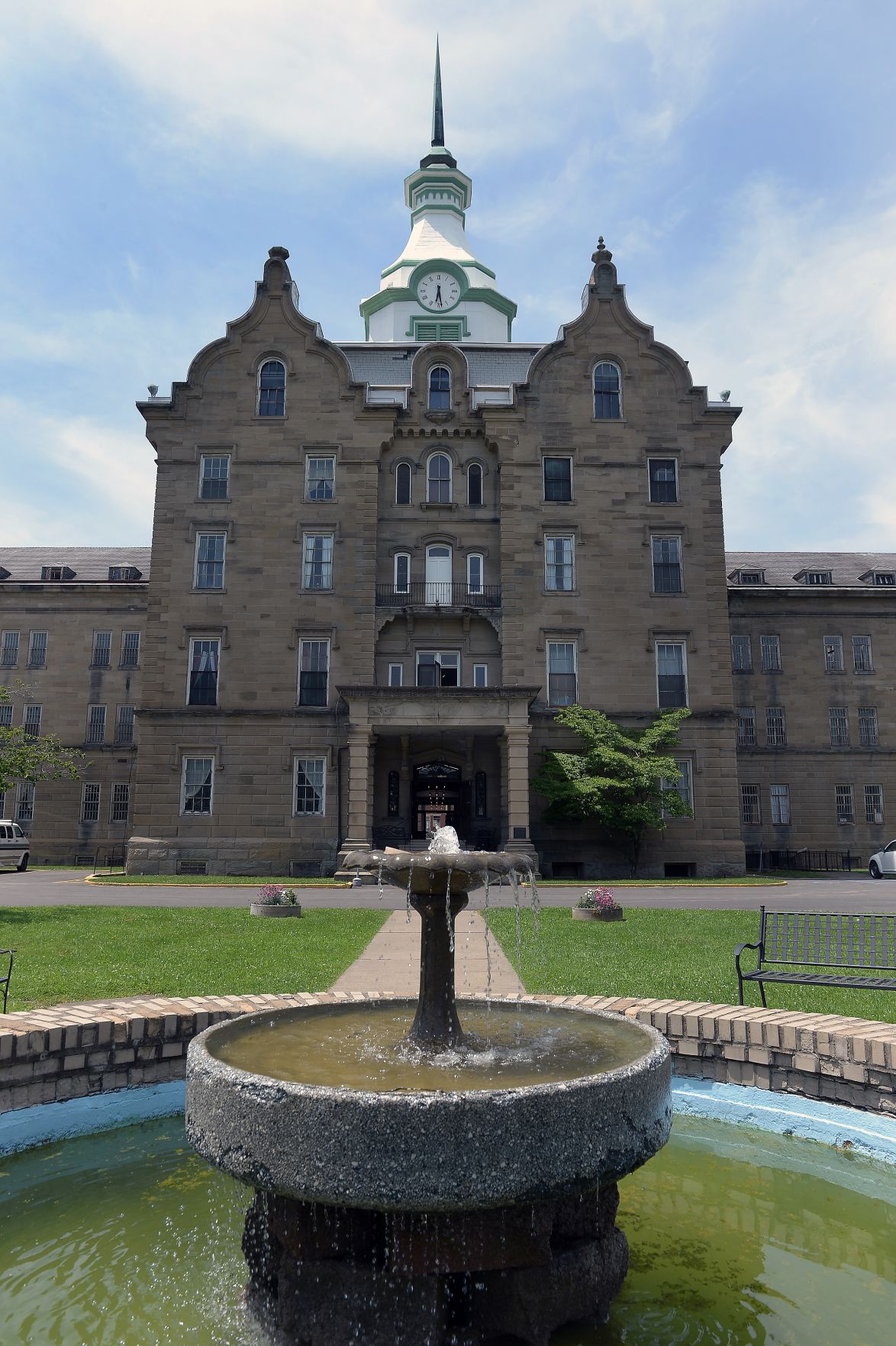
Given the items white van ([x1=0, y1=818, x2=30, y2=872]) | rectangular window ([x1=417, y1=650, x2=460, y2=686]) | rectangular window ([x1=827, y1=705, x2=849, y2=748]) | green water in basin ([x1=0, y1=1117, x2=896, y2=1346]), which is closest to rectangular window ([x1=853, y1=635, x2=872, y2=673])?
rectangular window ([x1=827, y1=705, x2=849, y2=748])

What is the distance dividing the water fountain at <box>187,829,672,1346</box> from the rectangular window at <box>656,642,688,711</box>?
31.6 metres

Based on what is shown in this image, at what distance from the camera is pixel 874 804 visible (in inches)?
1681

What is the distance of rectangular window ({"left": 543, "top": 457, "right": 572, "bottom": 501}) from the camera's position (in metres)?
36.2

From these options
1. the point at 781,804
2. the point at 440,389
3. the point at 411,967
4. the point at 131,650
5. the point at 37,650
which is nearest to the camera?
the point at 411,967


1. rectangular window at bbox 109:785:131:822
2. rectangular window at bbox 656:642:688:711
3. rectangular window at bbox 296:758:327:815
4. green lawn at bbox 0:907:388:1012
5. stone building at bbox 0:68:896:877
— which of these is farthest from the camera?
rectangular window at bbox 109:785:131:822

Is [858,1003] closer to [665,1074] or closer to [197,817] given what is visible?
[665,1074]

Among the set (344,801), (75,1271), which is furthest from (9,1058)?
(344,801)

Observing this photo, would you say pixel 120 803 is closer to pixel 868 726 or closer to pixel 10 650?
pixel 10 650

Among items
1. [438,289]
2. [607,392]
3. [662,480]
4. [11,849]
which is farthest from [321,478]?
[438,289]

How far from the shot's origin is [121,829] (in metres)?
45.2

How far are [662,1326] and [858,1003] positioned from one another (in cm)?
598

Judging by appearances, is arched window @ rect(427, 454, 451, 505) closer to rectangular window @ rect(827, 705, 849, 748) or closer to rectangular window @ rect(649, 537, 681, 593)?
rectangular window @ rect(649, 537, 681, 593)

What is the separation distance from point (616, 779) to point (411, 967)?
22409mm

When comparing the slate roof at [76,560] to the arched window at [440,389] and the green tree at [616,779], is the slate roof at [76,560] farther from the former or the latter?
the green tree at [616,779]
